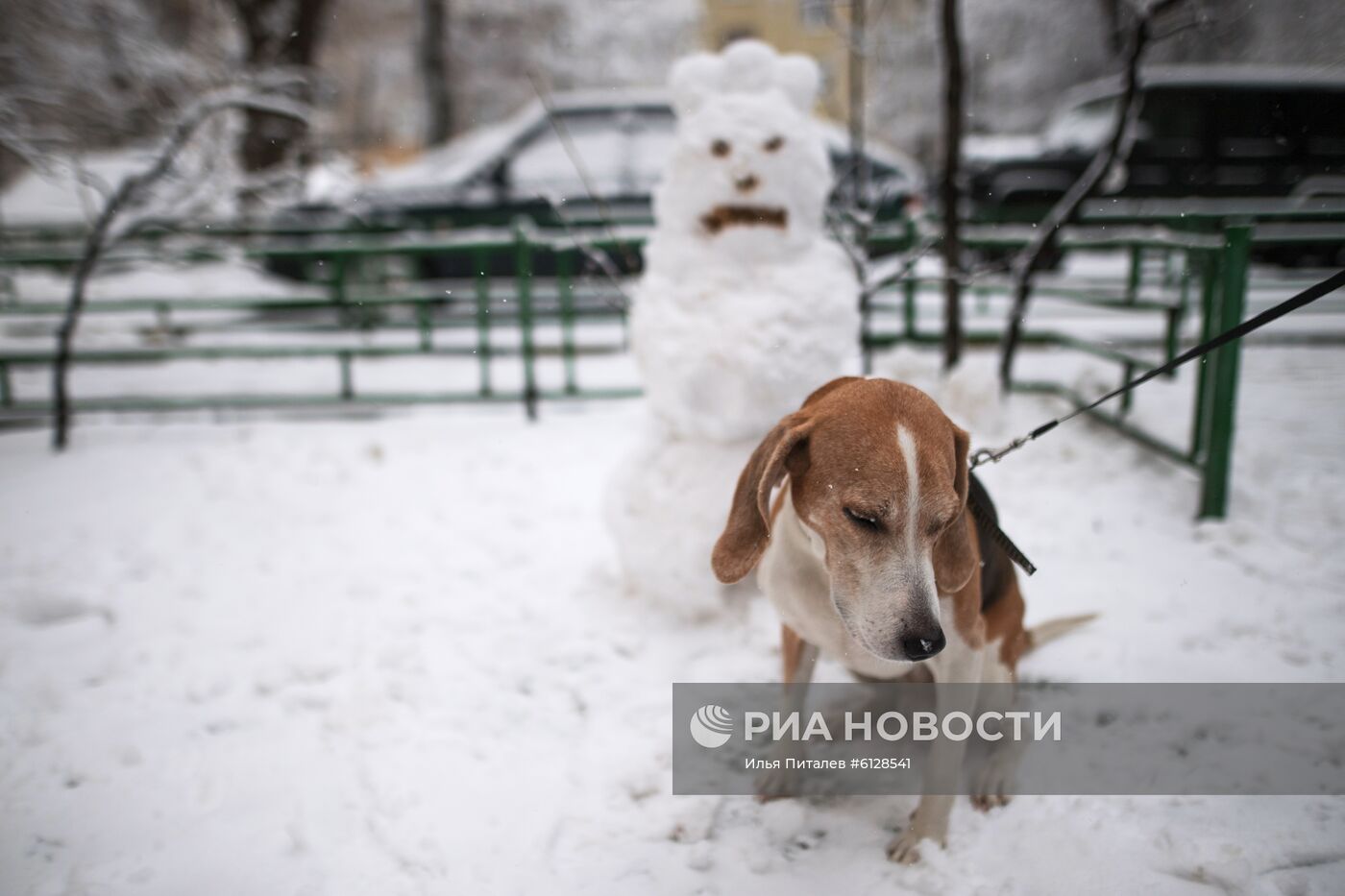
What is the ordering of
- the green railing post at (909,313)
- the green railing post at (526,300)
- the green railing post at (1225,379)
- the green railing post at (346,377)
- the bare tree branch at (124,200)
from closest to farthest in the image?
the green railing post at (1225,379)
the bare tree branch at (124,200)
the green railing post at (526,300)
the green railing post at (346,377)
the green railing post at (909,313)

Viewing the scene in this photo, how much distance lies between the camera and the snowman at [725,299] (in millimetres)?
2654

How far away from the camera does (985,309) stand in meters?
6.71

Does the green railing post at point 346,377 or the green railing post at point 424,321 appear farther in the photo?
the green railing post at point 424,321

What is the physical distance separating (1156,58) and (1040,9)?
3.87 metres

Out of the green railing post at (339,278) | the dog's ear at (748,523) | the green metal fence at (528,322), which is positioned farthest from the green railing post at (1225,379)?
the green railing post at (339,278)

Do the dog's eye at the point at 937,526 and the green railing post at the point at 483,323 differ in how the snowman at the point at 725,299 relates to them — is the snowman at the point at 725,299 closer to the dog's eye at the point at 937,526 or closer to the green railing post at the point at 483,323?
the dog's eye at the point at 937,526

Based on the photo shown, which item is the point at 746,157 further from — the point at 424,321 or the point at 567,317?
the point at 424,321

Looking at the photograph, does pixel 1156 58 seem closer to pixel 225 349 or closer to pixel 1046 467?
pixel 1046 467

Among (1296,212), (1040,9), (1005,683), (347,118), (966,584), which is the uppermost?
(347,118)

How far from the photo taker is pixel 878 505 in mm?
1450

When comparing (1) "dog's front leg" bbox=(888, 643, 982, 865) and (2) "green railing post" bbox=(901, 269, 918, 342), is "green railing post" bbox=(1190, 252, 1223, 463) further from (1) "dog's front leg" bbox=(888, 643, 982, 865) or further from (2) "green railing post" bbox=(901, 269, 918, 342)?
(1) "dog's front leg" bbox=(888, 643, 982, 865)

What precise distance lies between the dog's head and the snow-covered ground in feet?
2.35

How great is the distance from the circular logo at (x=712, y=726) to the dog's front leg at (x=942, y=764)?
1.91ft

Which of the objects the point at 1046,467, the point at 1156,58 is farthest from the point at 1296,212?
the point at 1156,58
